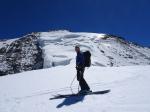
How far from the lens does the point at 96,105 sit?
973cm

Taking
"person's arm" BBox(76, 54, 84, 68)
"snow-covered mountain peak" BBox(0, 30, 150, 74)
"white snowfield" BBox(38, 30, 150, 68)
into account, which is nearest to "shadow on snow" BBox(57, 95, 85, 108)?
"person's arm" BBox(76, 54, 84, 68)

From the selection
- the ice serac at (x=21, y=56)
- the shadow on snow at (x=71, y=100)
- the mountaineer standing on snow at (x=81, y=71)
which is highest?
the mountaineer standing on snow at (x=81, y=71)

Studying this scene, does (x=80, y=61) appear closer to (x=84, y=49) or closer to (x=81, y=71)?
(x=81, y=71)

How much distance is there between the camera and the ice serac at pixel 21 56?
211 ft

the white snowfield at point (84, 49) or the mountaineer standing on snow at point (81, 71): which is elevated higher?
the mountaineer standing on snow at point (81, 71)

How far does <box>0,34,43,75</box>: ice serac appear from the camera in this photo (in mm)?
64188

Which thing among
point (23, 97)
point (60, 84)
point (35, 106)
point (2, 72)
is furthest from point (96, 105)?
point (2, 72)

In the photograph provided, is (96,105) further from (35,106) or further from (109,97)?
(35,106)

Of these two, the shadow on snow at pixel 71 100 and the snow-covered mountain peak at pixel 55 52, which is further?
the snow-covered mountain peak at pixel 55 52

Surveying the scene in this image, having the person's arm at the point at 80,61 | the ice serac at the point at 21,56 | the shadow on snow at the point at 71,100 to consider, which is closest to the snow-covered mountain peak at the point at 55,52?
the ice serac at the point at 21,56

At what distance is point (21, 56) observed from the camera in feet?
241

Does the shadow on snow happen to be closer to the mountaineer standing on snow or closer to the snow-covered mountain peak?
the mountaineer standing on snow

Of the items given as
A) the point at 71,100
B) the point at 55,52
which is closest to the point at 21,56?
the point at 55,52

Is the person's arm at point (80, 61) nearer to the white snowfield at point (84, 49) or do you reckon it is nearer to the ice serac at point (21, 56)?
the white snowfield at point (84, 49)
